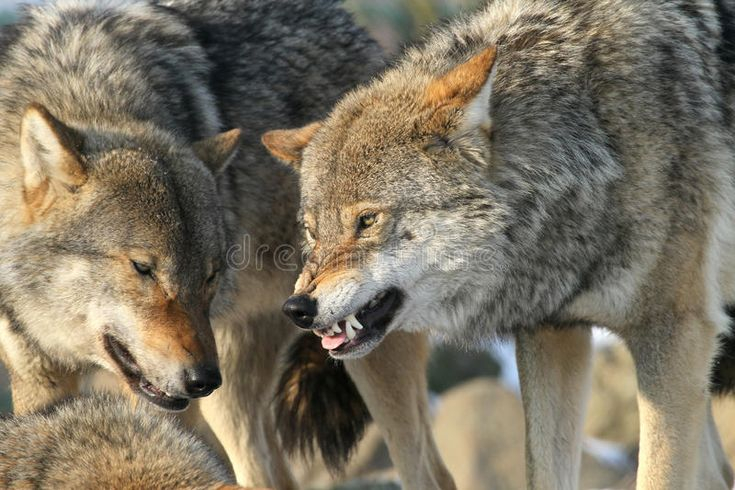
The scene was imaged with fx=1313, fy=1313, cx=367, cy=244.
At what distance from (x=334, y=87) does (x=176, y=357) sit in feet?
5.91

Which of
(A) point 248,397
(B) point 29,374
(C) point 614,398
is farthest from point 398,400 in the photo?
(C) point 614,398

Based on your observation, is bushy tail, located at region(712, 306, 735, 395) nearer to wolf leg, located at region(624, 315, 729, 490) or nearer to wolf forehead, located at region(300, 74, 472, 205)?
wolf leg, located at region(624, 315, 729, 490)

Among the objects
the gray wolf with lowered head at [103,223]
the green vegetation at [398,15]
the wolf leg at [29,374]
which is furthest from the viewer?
the green vegetation at [398,15]

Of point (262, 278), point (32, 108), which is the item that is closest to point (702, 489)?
point (262, 278)

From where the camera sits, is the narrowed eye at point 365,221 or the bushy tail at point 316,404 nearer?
the narrowed eye at point 365,221

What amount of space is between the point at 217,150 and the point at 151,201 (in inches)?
19.5

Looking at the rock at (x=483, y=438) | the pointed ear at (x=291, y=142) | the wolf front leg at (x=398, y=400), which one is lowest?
the rock at (x=483, y=438)

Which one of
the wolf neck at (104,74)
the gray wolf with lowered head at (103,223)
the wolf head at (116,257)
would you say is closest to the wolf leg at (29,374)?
the gray wolf with lowered head at (103,223)

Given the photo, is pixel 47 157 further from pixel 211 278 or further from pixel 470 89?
pixel 470 89

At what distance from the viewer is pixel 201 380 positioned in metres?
4.70

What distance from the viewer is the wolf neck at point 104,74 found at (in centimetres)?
518

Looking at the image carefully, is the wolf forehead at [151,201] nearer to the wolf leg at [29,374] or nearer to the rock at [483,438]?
the wolf leg at [29,374]

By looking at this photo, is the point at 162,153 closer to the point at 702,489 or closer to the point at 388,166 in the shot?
the point at 388,166

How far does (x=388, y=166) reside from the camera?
15.3ft
